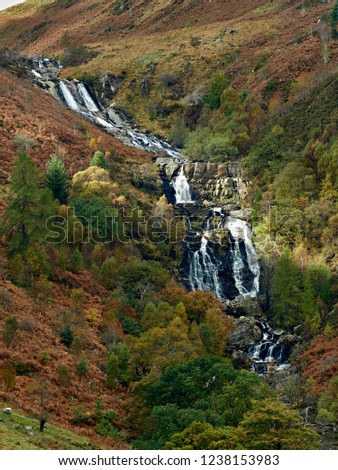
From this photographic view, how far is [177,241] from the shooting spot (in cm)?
9250

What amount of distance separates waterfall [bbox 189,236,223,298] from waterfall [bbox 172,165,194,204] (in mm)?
13474

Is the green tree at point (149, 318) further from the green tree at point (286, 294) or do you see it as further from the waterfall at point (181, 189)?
the waterfall at point (181, 189)

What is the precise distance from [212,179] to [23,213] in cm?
4028

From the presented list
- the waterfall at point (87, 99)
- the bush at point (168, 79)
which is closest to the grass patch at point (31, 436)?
the waterfall at point (87, 99)

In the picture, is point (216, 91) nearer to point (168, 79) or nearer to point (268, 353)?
point (168, 79)

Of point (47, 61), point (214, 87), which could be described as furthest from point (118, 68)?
point (214, 87)

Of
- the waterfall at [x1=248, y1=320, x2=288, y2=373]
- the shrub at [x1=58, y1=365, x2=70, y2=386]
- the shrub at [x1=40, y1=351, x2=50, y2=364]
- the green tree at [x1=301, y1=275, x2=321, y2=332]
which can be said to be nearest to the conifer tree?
the shrub at [x1=40, y1=351, x2=50, y2=364]

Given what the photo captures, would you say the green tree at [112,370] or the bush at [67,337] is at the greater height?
the bush at [67,337]

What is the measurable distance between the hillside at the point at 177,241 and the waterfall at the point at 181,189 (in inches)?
11.0

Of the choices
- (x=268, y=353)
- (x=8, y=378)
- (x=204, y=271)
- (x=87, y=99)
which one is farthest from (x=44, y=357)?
(x=87, y=99)

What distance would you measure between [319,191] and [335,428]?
1610 inches

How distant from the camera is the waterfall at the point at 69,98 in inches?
5256

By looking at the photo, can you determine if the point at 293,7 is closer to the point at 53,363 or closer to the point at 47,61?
the point at 47,61

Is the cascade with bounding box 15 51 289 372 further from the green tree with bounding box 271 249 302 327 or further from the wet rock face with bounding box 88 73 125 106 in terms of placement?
the wet rock face with bounding box 88 73 125 106
